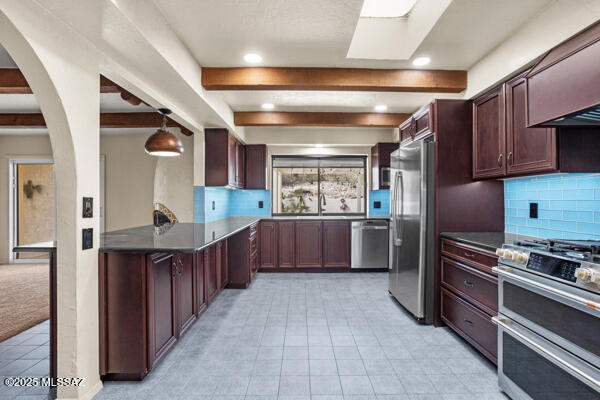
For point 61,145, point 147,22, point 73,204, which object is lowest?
point 73,204

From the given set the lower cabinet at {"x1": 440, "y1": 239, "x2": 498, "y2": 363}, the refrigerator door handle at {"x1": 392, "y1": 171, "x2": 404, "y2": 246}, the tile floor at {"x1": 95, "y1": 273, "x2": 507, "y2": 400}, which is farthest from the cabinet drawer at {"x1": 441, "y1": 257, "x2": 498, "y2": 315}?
the refrigerator door handle at {"x1": 392, "y1": 171, "x2": 404, "y2": 246}

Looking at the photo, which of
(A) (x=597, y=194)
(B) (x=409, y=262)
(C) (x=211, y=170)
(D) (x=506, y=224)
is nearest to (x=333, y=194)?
(C) (x=211, y=170)

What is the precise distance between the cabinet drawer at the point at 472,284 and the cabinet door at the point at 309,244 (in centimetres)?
245

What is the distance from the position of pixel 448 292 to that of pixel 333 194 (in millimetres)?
3236

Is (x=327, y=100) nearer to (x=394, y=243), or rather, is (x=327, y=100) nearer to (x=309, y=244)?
(x=394, y=243)

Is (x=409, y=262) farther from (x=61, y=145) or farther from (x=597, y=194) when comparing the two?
(x=61, y=145)

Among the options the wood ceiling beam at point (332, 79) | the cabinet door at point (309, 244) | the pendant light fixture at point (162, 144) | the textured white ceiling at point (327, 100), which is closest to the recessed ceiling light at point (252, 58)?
the wood ceiling beam at point (332, 79)

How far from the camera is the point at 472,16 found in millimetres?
2168

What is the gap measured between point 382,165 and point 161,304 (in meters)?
4.05

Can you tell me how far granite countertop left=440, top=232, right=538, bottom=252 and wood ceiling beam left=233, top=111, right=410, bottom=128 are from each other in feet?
7.70

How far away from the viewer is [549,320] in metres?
1.53

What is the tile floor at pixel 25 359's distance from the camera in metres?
1.89

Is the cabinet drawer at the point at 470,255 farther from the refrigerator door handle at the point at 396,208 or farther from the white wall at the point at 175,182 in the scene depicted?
the white wall at the point at 175,182

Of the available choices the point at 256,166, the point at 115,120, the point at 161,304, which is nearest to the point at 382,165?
the point at 256,166
